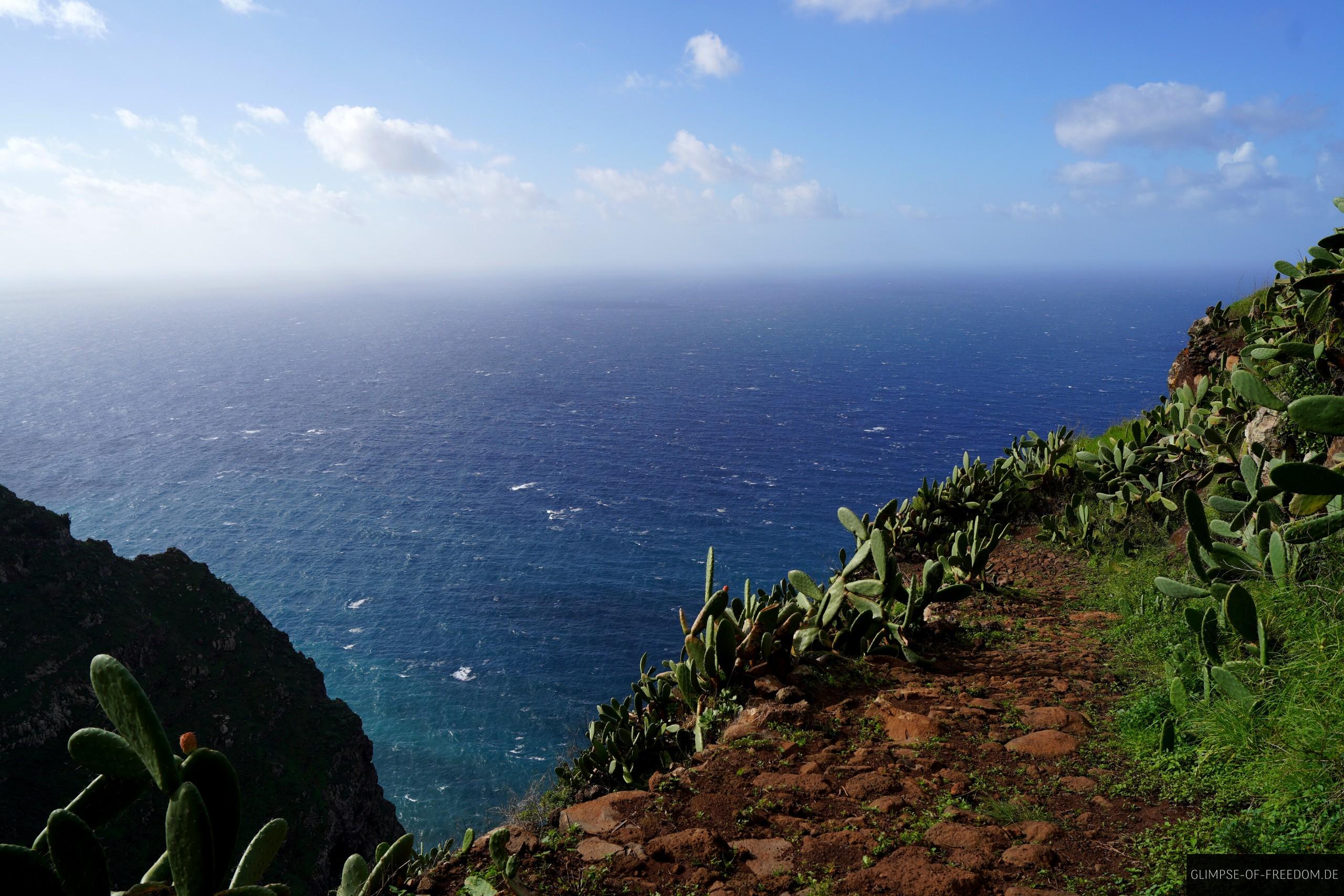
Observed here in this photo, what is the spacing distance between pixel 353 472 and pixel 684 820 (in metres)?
74.9

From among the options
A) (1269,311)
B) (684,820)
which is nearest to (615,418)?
(1269,311)

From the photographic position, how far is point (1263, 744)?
3787 millimetres

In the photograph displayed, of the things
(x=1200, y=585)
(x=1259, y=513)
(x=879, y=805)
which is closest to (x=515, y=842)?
(x=879, y=805)

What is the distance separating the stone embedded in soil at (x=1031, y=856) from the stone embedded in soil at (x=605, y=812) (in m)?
2.02

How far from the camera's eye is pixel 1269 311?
10.6 m

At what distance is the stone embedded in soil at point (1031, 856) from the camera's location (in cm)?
345

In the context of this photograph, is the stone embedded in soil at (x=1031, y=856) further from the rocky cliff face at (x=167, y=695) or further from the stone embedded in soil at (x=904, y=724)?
the rocky cliff face at (x=167, y=695)

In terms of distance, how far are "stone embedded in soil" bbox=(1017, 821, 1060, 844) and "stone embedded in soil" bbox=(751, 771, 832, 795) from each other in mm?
1077

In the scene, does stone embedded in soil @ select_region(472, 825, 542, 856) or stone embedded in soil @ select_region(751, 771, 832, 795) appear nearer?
stone embedded in soil @ select_region(472, 825, 542, 856)

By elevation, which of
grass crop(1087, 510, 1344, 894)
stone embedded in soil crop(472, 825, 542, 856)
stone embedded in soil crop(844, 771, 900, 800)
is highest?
grass crop(1087, 510, 1344, 894)

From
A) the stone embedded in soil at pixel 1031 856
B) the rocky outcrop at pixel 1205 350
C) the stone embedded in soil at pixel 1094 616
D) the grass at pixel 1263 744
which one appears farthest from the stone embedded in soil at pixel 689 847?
the rocky outcrop at pixel 1205 350

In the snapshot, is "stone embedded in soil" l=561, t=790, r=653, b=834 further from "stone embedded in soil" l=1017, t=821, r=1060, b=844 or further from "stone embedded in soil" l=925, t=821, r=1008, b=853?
"stone embedded in soil" l=1017, t=821, r=1060, b=844

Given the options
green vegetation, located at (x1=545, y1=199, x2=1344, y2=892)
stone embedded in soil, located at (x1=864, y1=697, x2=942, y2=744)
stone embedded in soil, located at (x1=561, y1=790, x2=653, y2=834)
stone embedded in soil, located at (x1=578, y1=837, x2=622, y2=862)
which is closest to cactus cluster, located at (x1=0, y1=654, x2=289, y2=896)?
stone embedded in soil, located at (x1=578, y1=837, x2=622, y2=862)

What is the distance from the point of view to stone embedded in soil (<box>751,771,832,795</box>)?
4.33 m
